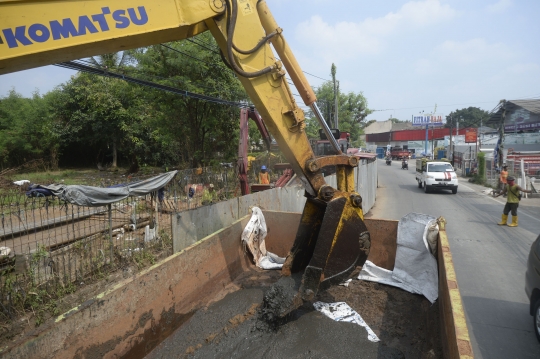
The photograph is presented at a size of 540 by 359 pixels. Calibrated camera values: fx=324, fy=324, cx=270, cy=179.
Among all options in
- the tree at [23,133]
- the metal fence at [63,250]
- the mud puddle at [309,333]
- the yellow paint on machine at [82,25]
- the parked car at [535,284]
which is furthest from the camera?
the tree at [23,133]

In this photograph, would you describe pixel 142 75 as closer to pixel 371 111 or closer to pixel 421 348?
pixel 421 348

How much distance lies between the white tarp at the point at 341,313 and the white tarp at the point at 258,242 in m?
1.29

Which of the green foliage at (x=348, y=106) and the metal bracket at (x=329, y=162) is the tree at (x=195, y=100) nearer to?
the metal bracket at (x=329, y=162)

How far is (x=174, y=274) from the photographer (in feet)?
11.1

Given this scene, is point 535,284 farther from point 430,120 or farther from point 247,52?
point 430,120

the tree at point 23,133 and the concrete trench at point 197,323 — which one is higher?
the tree at point 23,133

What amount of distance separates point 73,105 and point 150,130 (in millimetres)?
5892

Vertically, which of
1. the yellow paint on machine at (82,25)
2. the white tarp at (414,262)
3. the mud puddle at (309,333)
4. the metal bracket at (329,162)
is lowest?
the mud puddle at (309,333)

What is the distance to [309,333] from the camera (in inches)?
128

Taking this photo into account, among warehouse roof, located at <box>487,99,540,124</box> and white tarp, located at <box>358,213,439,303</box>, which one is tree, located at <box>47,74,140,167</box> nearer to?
white tarp, located at <box>358,213,439,303</box>

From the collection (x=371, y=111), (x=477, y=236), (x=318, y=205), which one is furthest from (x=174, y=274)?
(x=371, y=111)

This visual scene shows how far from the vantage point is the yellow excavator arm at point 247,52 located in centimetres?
202

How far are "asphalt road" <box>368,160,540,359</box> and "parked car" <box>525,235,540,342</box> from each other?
24 centimetres

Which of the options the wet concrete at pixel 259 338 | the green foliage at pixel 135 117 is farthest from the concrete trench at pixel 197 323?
the green foliage at pixel 135 117
